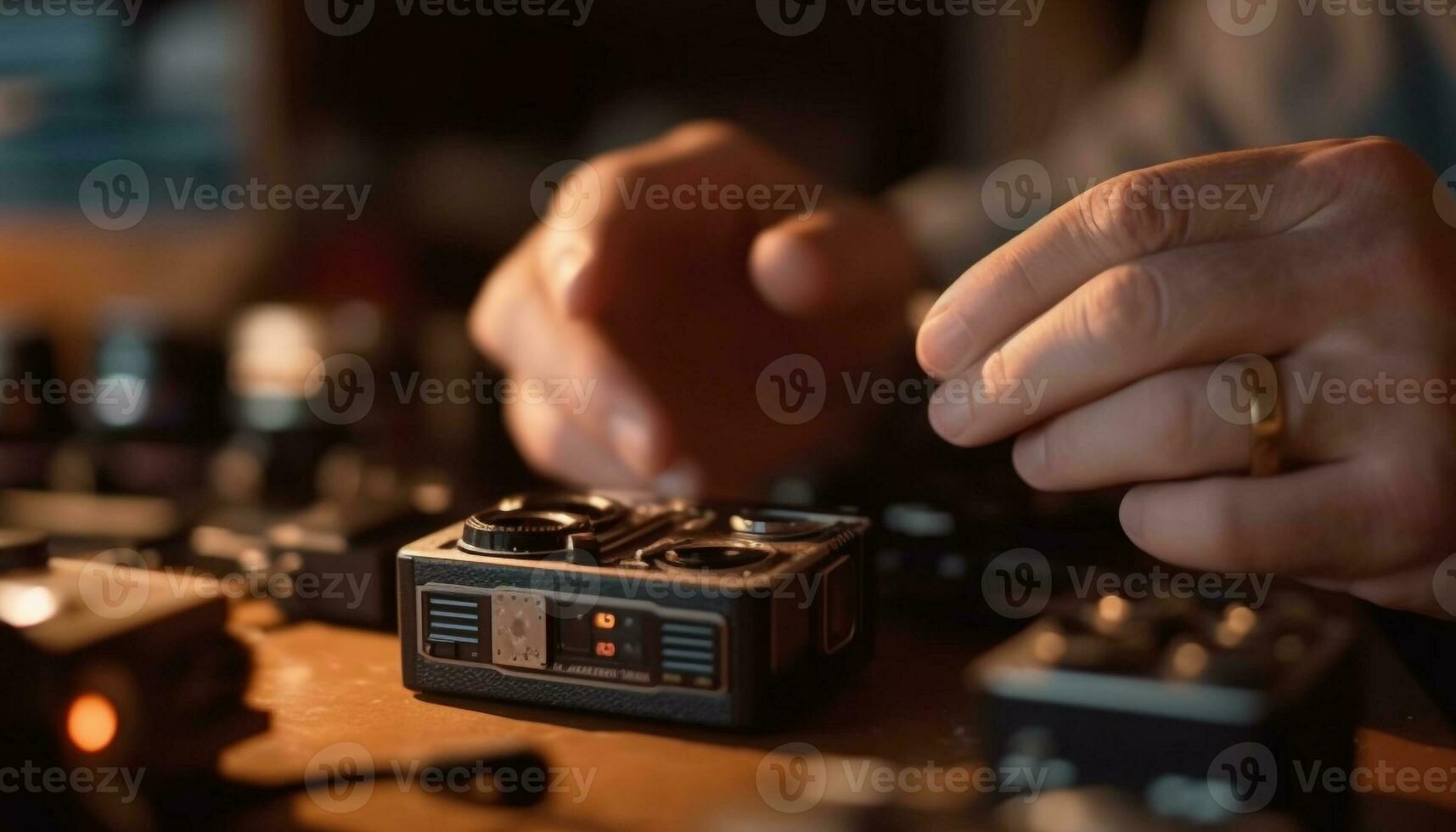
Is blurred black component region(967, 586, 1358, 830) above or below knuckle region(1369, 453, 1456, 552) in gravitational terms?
below

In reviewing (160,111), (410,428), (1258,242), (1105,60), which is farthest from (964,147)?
(1258,242)

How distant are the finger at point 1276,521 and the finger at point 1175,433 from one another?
0.5 inches

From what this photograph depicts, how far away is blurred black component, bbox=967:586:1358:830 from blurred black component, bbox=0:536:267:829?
1.03 ft

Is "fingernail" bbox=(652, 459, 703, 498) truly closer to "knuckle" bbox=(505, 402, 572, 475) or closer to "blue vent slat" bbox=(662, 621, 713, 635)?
"knuckle" bbox=(505, 402, 572, 475)

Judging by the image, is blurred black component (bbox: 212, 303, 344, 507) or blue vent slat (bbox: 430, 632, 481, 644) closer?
blue vent slat (bbox: 430, 632, 481, 644)

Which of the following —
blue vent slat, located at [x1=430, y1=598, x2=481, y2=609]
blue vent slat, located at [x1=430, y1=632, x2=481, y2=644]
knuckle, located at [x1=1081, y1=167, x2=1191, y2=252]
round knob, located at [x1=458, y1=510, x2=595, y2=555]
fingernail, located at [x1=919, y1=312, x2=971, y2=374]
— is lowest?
blue vent slat, located at [x1=430, y1=632, x2=481, y2=644]

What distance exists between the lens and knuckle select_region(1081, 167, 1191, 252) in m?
0.60

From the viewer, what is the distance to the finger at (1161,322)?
0.58 metres

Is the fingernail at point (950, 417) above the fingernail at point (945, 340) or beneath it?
beneath

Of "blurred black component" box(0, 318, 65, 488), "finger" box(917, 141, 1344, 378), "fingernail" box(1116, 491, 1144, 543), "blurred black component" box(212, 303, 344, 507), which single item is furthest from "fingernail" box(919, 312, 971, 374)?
"blurred black component" box(0, 318, 65, 488)

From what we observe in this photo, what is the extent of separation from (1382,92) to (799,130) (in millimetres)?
1070

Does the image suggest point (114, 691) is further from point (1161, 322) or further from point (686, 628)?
point (1161, 322)

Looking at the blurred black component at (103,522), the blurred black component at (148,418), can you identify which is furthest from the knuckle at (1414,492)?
the blurred black component at (148,418)

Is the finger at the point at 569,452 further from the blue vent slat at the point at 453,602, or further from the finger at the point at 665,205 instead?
the blue vent slat at the point at 453,602
